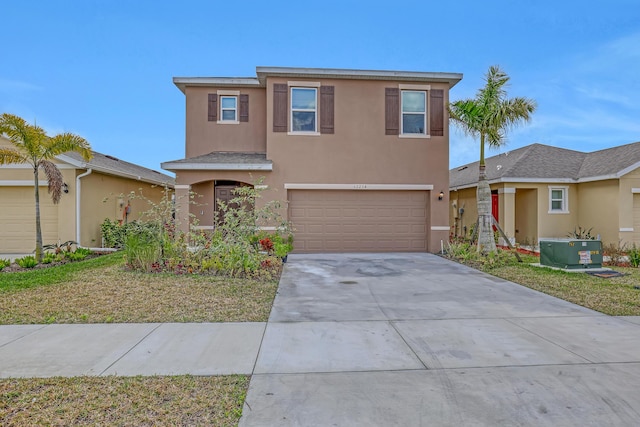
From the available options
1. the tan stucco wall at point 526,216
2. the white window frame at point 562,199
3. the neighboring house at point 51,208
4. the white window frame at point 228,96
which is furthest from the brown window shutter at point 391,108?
the neighboring house at point 51,208

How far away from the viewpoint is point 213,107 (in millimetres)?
14383

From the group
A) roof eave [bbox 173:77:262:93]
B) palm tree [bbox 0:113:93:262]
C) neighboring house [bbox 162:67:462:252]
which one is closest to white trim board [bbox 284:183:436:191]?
neighboring house [bbox 162:67:462:252]

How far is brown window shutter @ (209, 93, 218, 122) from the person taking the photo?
14367 millimetres

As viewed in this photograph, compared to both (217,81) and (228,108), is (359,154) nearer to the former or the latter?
(228,108)

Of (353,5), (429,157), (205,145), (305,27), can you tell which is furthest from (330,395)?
(305,27)

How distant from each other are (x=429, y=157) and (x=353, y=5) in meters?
7.04

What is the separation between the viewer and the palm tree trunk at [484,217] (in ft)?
37.5

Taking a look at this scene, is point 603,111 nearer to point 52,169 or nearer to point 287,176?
point 287,176

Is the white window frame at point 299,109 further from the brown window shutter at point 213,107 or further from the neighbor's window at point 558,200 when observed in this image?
the neighbor's window at point 558,200

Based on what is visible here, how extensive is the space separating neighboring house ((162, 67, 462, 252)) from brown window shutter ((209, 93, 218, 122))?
5.68 feet

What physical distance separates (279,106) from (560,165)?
485 inches

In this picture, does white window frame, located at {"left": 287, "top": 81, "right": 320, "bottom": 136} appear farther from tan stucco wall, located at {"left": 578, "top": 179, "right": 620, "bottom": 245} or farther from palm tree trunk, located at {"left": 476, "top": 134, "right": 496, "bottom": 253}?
tan stucco wall, located at {"left": 578, "top": 179, "right": 620, "bottom": 245}

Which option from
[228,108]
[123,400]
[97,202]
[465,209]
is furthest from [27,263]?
[465,209]

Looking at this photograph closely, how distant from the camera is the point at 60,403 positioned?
3.14m
